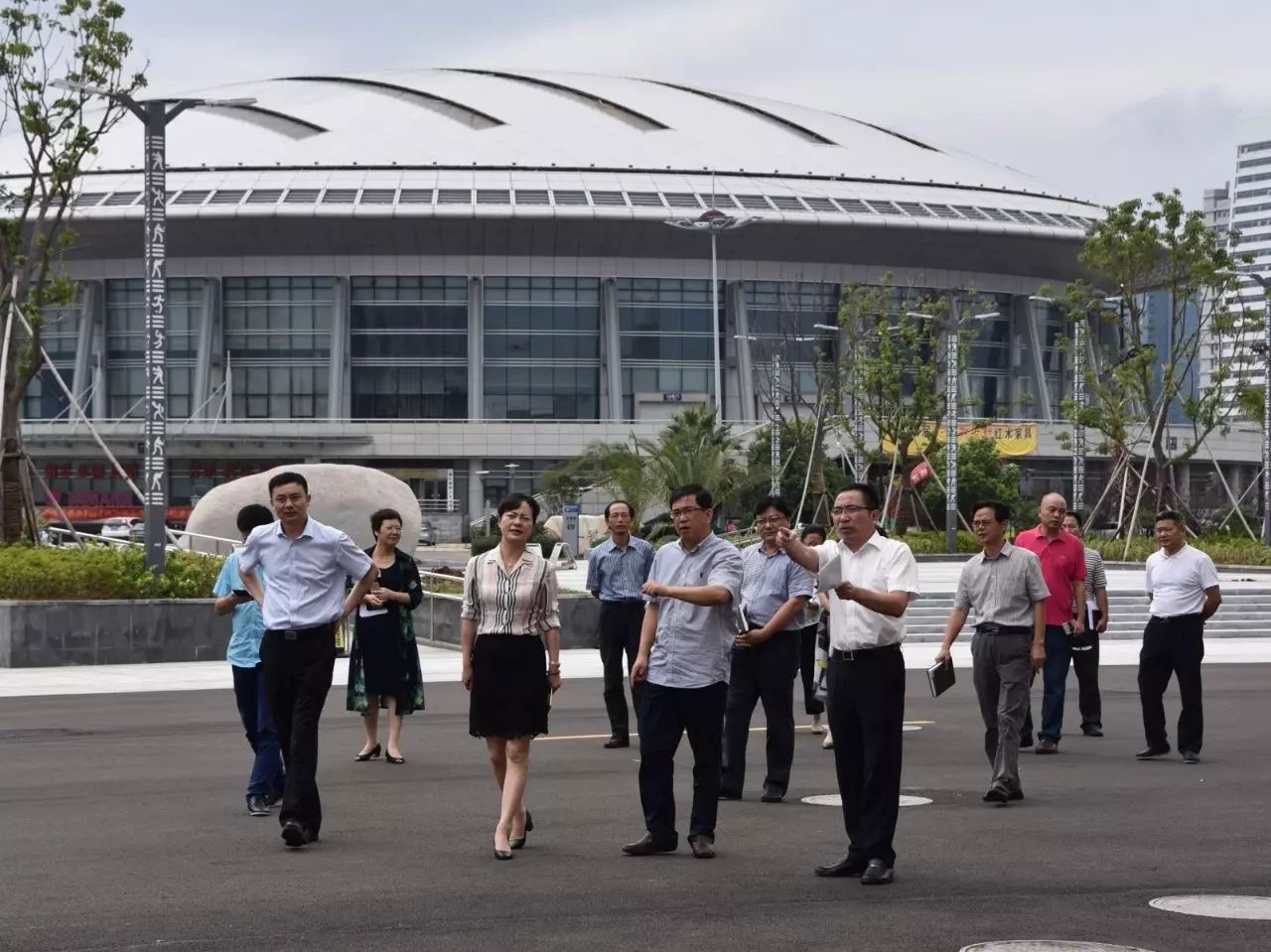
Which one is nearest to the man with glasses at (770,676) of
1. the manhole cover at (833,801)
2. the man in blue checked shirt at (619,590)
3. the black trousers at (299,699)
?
the manhole cover at (833,801)

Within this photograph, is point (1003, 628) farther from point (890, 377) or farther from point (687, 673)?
point (890, 377)

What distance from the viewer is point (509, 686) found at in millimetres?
9867

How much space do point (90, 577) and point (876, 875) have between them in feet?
57.5

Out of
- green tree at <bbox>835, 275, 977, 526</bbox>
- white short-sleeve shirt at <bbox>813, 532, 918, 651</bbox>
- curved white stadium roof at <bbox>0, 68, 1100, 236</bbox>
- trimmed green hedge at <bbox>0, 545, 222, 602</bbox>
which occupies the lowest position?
trimmed green hedge at <bbox>0, 545, 222, 602</bbox>

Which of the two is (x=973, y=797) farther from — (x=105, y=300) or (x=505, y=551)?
(x=105, y=300)

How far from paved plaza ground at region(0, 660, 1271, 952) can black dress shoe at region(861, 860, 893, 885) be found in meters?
0.09

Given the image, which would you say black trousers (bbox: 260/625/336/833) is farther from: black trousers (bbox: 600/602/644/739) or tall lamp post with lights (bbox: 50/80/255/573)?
tall lamp post with lights (bbox: 50/80/255/573)

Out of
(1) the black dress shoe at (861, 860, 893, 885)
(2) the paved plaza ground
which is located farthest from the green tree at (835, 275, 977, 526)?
(1) the black dress shoe at (861, 860, 893, 885)

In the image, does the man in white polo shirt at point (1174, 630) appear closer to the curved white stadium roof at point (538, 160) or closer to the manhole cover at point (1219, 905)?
the manhole cover at point (1219, 905)

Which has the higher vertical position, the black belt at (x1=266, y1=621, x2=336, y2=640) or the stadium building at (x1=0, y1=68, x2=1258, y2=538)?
the stadium building at (x1=0, y1=68, x2=1258, y2=538)

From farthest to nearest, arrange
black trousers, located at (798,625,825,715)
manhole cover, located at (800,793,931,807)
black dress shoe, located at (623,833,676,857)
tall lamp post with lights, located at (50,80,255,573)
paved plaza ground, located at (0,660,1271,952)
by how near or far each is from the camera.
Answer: tall lamp post with lights, located at (50,80,255,573) < black trousers, located at (798,625,825,715) < manhole cover, located at (800,793,931,807) < black dress shoe, located at (623,833,676,857) < paved plaza ground, located at (0,660,1271,952)

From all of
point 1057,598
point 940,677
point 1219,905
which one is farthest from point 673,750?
point 1057,598

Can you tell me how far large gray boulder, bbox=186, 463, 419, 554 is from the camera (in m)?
35.5

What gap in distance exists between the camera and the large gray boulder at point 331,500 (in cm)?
3553
